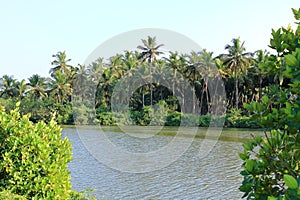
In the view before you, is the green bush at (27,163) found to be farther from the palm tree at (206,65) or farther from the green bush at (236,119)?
the palm tree at (206,65)

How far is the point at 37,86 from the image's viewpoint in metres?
43.1

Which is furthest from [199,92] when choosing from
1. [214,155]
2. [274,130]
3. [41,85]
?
[274,130]

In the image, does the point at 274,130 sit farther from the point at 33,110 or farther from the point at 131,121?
the point at 33,110

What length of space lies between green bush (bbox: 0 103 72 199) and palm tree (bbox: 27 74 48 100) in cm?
4067

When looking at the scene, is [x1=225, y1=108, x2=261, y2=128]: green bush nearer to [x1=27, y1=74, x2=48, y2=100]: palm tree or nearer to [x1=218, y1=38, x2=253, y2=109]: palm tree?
[x1=218, y1=38, x2=253, y2=109]: palm tree

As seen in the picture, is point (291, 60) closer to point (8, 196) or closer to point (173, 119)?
point (8, 196)

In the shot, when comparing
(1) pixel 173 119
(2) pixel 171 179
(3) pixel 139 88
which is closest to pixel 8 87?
(3) pixel 139 88

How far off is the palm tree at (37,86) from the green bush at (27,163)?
4067 cm

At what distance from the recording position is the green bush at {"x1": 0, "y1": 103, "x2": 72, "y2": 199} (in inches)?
143

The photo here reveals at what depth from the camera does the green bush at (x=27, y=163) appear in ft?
11.9

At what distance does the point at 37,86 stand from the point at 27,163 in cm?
4148

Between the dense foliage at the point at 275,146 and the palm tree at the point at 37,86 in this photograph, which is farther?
the palm tree at the point at 37,86

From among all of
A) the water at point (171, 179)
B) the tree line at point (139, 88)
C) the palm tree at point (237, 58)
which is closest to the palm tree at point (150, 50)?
the tree line at point (139, 88)

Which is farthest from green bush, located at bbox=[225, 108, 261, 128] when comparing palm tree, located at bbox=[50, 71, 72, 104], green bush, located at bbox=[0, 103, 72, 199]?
green bush, located at bbox=[0, 103, 72, 199]
